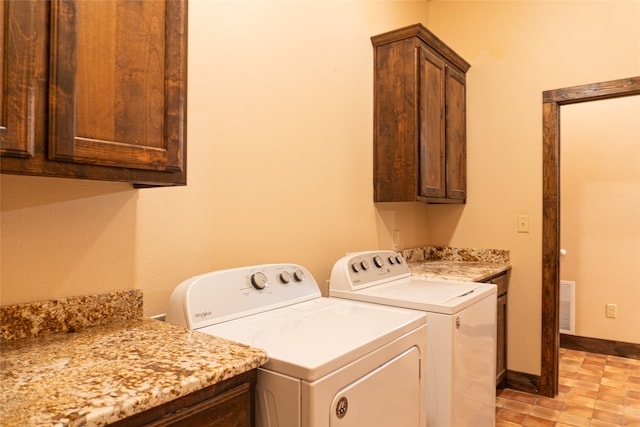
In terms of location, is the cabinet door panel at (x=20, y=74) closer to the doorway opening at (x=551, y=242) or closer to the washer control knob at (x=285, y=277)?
the washer control knob at (x=285, y=277)

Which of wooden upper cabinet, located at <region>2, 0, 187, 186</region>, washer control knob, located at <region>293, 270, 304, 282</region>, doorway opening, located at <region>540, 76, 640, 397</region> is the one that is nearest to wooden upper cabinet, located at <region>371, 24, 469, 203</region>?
doorway opening, located at <region>540, 76, 640, 397</region>

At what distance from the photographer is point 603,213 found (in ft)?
12.3

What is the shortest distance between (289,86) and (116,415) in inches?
65.6

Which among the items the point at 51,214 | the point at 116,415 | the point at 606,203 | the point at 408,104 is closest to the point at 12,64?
the point at 51,214

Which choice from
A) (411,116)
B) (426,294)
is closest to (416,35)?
(411,116)

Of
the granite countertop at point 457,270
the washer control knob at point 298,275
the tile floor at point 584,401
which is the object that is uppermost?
the washer control knob at point 298,275

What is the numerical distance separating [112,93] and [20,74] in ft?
0.65

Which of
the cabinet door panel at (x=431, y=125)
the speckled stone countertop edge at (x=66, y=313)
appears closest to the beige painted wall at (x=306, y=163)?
the speckled stone countertop edge at (x=66, y=313)

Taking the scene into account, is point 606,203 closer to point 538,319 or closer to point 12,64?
point 538,319

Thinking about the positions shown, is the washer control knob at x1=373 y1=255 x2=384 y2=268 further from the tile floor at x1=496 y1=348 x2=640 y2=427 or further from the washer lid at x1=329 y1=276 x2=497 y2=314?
the tile floor at x1=496 y1=348 x2=640 y2=427

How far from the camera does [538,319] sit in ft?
9.65

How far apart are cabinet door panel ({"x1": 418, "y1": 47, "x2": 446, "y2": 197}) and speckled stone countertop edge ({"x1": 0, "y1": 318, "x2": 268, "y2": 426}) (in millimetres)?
1831

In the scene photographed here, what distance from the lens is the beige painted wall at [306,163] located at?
51.8 inches

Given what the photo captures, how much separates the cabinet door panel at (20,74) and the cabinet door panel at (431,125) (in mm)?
2045
